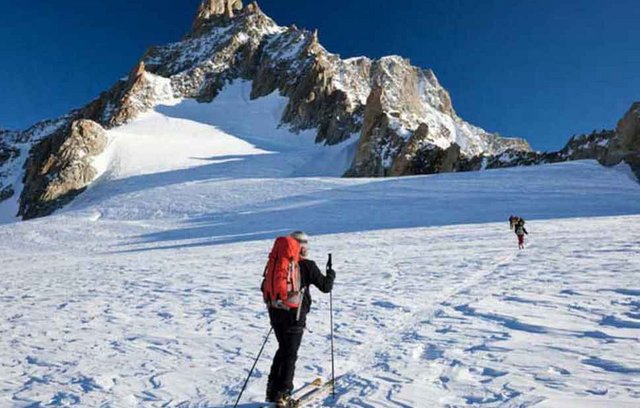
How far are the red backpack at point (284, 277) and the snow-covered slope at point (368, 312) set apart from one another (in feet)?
3.95

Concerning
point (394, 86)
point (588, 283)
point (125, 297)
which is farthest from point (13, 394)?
point (394, 86)

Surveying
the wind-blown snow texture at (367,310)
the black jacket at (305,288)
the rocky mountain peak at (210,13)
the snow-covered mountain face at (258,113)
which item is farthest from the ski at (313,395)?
the rocky mountain peak at (210,13)

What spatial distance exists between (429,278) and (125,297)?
24.0 ft

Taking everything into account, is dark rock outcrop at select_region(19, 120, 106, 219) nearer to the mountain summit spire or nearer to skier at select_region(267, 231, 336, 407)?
skier at select_region(267, 231, 336, 407)

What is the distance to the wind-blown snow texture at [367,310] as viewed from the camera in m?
5.15

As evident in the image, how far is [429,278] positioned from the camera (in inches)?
444

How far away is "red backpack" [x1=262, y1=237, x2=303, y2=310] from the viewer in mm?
4570

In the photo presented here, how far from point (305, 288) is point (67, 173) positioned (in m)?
82.5

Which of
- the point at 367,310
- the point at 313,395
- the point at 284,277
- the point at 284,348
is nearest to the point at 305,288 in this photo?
the point at 284,277

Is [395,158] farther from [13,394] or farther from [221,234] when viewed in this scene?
[13,394]

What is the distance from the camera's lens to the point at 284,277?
4.57m

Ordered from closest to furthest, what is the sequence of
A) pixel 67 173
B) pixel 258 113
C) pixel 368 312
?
pixel 368 312 → pixel 67 173 → pixel 258 113

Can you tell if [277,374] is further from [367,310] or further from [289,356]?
[367,310]

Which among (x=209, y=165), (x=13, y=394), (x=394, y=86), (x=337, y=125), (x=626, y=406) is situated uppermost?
(x=394, y=86)
